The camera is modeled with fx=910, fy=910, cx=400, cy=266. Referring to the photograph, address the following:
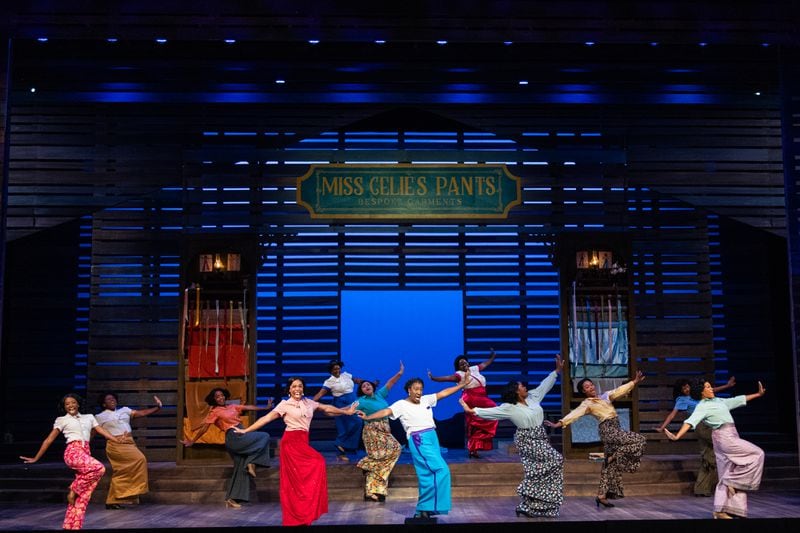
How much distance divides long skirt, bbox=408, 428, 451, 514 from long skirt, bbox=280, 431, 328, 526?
89 centimetres

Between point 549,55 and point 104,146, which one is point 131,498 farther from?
point 549,55

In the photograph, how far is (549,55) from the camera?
1109cm

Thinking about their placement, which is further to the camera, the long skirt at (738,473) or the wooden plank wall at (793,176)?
the wooden plank wall at (793,176)

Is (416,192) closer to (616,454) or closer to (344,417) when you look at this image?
(344,417)

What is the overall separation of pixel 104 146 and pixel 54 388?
3887mm

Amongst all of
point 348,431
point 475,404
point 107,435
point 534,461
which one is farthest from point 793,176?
point 107,435

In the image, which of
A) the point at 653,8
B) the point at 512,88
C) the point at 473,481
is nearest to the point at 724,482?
the point at 473,481

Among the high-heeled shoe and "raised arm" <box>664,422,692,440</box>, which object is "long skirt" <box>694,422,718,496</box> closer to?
the high-heeled shoe

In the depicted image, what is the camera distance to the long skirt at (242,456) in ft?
32.3

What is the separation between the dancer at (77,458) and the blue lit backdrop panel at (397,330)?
6179 millimetres

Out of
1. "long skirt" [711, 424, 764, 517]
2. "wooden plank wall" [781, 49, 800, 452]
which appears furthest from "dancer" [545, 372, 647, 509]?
"wooden plank wall" [781, 49, 800, 452]

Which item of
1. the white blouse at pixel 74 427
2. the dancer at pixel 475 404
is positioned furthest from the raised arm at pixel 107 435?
the dancer at pixel 475 404

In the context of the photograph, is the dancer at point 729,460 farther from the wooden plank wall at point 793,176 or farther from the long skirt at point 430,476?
the long skirt at point 430,476

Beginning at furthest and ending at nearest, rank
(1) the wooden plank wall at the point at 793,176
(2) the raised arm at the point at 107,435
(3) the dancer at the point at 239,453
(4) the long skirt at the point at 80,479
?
(3) the dancer at the point at 239,453
(1) the wooden plank wall at the point at 793,176
(2) the raised arm at the point at 107,435
(4) the long skirt at the point at 80,479
